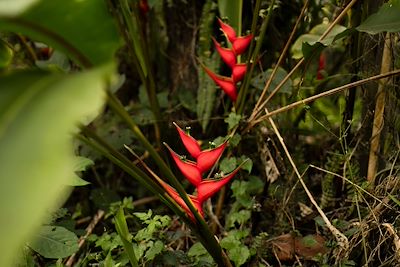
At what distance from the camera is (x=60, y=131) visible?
381 millimetres

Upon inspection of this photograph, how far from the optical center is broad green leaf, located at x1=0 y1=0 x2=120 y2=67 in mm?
519

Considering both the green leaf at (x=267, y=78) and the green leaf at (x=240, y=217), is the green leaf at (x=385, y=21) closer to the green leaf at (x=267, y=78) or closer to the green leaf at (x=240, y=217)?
the green leaf at (x=267, y=78)

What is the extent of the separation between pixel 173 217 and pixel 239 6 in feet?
1.62

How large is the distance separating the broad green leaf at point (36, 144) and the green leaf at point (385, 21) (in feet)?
2.09

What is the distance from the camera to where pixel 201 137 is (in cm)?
146

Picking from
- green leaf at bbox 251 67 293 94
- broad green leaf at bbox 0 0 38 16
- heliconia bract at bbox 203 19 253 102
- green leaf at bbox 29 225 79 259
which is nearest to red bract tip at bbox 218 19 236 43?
heliconia bract at bbox 203 19 253 102

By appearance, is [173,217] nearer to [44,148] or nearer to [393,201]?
[393,201]

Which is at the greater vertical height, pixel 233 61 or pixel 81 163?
pixel 233 61

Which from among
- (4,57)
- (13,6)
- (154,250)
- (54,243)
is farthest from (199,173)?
(13,6)

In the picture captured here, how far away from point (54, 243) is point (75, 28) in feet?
1.61

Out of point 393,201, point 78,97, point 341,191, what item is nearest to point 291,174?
point 341,191

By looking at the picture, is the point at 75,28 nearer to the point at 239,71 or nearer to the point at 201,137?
the point at 239,71

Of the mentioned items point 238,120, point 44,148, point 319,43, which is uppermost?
point 44,148

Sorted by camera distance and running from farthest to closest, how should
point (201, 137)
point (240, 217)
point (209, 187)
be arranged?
point (201, 137), point (240, 217), point (209, 187)
